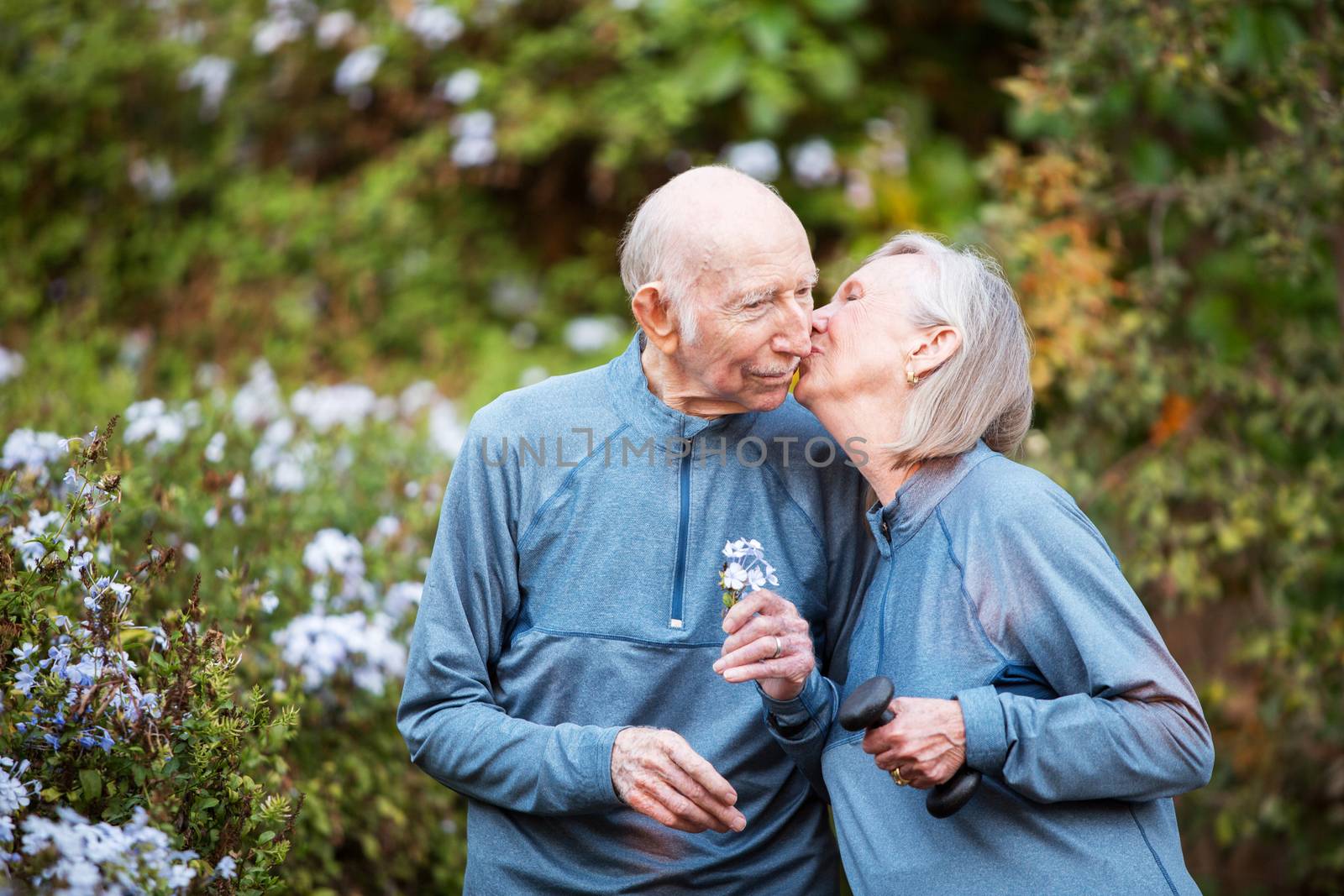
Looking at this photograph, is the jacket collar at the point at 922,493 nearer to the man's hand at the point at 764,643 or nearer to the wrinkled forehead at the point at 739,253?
the man's hand at the point at 764,643

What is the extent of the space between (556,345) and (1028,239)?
103 inches

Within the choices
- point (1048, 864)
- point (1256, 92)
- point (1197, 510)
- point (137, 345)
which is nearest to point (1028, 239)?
point (1256, 92)

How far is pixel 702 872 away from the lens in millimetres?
2049

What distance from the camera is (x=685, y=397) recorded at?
2143mm

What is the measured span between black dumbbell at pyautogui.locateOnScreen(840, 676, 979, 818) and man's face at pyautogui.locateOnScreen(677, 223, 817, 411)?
61 cm

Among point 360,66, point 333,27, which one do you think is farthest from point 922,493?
point 333,27

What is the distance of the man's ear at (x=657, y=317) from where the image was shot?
2.06 m

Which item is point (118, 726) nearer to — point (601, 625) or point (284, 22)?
point (601, 625)

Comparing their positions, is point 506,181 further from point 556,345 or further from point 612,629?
point 612,629

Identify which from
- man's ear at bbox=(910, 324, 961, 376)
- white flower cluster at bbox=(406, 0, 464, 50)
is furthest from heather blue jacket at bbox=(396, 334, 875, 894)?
white flower cluster at bbox=(406, 0, 464, 50)

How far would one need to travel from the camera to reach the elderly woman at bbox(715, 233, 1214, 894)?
1764 mm

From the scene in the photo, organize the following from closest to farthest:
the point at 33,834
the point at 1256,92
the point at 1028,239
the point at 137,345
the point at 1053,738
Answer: the point at 33,834 → the point at 1053,738 → the point at 1256,92 → the point at 1028,239 → the point at 137,345

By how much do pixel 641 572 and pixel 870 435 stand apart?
0.49 m

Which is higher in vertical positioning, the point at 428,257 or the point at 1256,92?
the point at 1256,92
